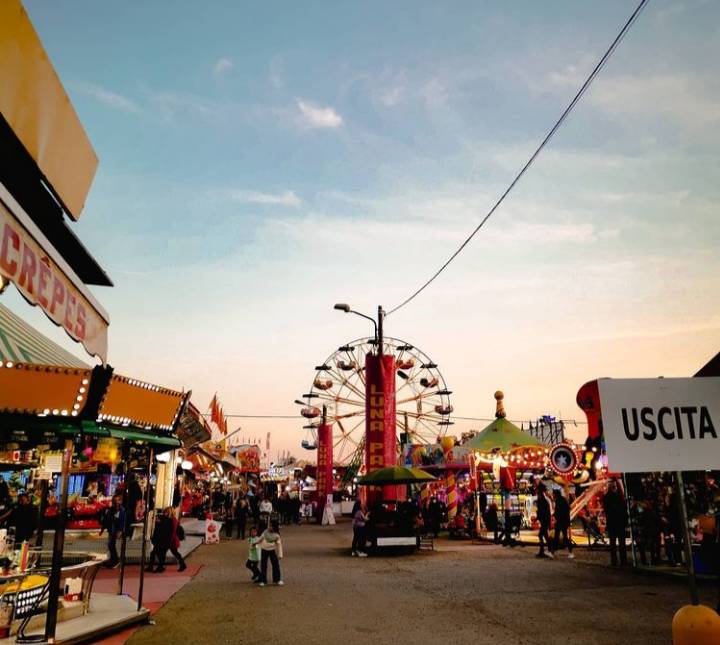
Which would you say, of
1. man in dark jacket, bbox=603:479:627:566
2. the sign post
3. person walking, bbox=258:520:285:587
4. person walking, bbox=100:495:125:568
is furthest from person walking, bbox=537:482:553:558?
the sign post

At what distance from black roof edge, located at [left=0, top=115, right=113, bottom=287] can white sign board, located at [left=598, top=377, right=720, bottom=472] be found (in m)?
5.21

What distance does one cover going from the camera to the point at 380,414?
85.0ft

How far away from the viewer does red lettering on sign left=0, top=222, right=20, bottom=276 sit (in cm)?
349

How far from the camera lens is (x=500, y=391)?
96.7 feet

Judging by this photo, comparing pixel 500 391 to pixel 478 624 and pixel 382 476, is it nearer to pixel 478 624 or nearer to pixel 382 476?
pixel 382 476

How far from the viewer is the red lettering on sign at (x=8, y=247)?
11.5 feet

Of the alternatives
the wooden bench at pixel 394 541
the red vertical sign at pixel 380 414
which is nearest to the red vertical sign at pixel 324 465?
the red vertical sign at pixel 380 414

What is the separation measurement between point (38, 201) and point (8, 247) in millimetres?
2515

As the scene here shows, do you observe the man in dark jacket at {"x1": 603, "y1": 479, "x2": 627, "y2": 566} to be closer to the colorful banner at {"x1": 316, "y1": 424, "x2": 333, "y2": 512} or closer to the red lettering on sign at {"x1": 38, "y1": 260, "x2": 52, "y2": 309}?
the red lettering on sign at {"x1": 38, "y1": 260, "x2": 52, "y2": 309}

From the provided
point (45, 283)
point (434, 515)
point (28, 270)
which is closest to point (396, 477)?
point (434, 515)

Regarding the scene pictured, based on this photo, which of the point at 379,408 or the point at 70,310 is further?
the point at 379,408

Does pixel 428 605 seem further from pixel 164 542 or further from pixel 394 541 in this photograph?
pixel 394 541

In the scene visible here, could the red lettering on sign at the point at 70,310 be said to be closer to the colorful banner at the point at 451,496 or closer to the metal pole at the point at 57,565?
the metal pole at the point at 57,565

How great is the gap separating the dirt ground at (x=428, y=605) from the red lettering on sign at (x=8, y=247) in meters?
5.90
